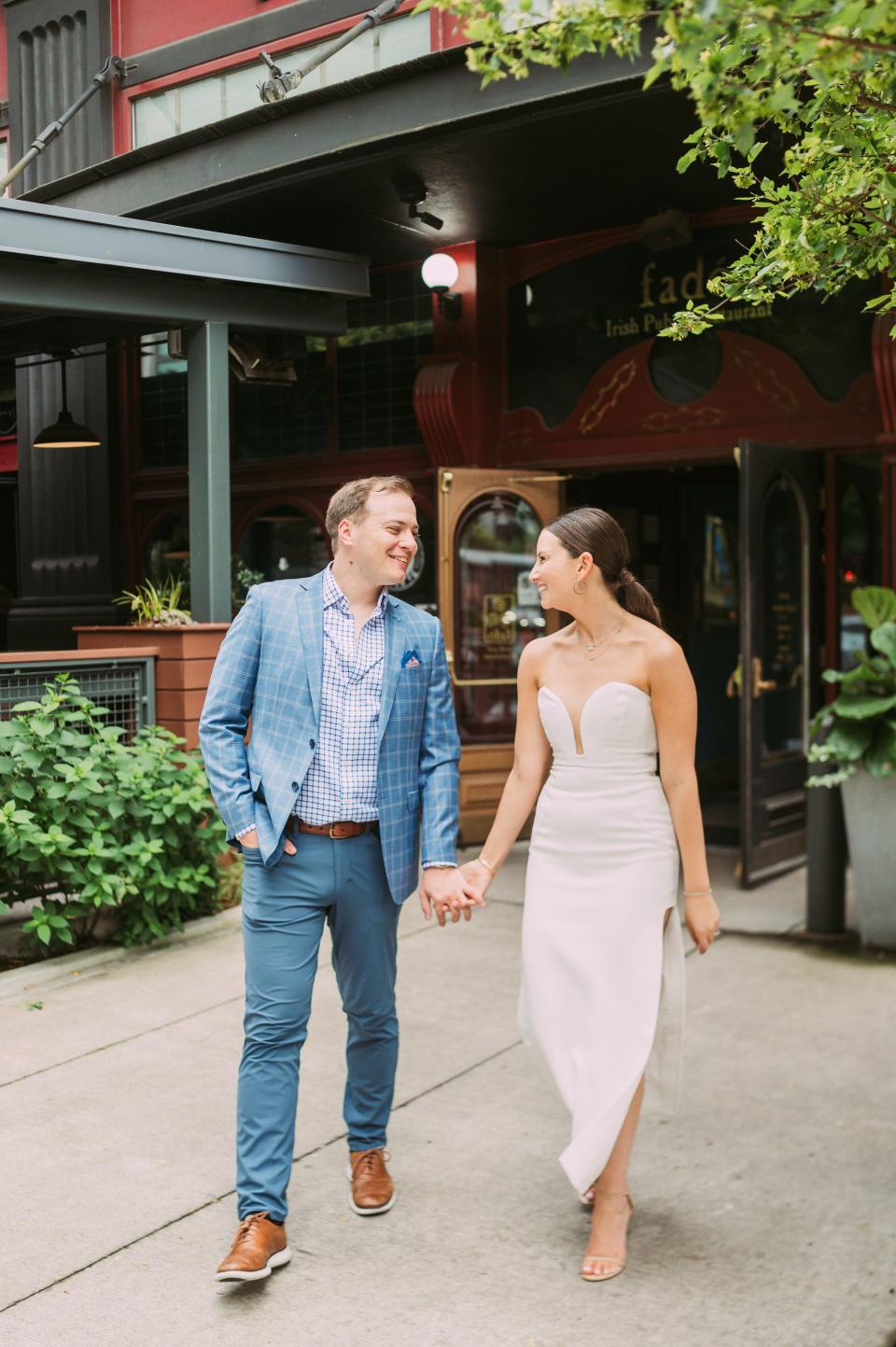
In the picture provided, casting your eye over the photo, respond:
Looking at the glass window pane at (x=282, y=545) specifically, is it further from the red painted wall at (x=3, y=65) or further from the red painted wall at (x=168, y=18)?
the red painted wall at (x=3, y=65)

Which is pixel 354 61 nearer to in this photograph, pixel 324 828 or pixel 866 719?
pixel 866 719

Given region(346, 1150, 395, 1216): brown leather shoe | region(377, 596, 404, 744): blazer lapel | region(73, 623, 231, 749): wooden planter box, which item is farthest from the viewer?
region(73, 623, 231, 749): wooden planter box

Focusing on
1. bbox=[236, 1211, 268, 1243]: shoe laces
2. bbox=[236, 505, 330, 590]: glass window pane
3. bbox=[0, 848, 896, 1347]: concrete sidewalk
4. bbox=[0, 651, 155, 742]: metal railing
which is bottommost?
bbox=[0, 848, 896, 1347]: concrete sidewalk

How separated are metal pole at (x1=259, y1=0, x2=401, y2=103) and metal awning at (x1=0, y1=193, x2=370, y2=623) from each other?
1.17 m

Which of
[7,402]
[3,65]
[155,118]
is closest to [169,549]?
[7,402]

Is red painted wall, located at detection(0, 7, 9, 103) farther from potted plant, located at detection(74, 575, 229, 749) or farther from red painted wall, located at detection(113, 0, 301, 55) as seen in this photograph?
potted plant, located at detection(74, 575, 229, 749)

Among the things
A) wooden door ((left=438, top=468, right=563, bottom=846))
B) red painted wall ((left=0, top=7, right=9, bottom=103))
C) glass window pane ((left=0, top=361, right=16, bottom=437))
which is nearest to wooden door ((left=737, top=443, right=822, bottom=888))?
wooden door ((left=438, top=468, right=563, bottom=846))

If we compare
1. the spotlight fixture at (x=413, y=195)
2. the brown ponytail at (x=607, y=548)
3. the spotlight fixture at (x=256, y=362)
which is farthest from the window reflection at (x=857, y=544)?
the brown ponytail at (x=607, y=548)

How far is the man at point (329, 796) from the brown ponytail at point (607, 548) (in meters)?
0.40

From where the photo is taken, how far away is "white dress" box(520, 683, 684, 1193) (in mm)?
3359

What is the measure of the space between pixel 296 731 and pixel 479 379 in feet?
20.5

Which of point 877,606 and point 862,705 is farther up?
point 877,606

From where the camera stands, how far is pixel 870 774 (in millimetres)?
6355

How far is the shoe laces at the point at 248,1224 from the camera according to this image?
129 inches
